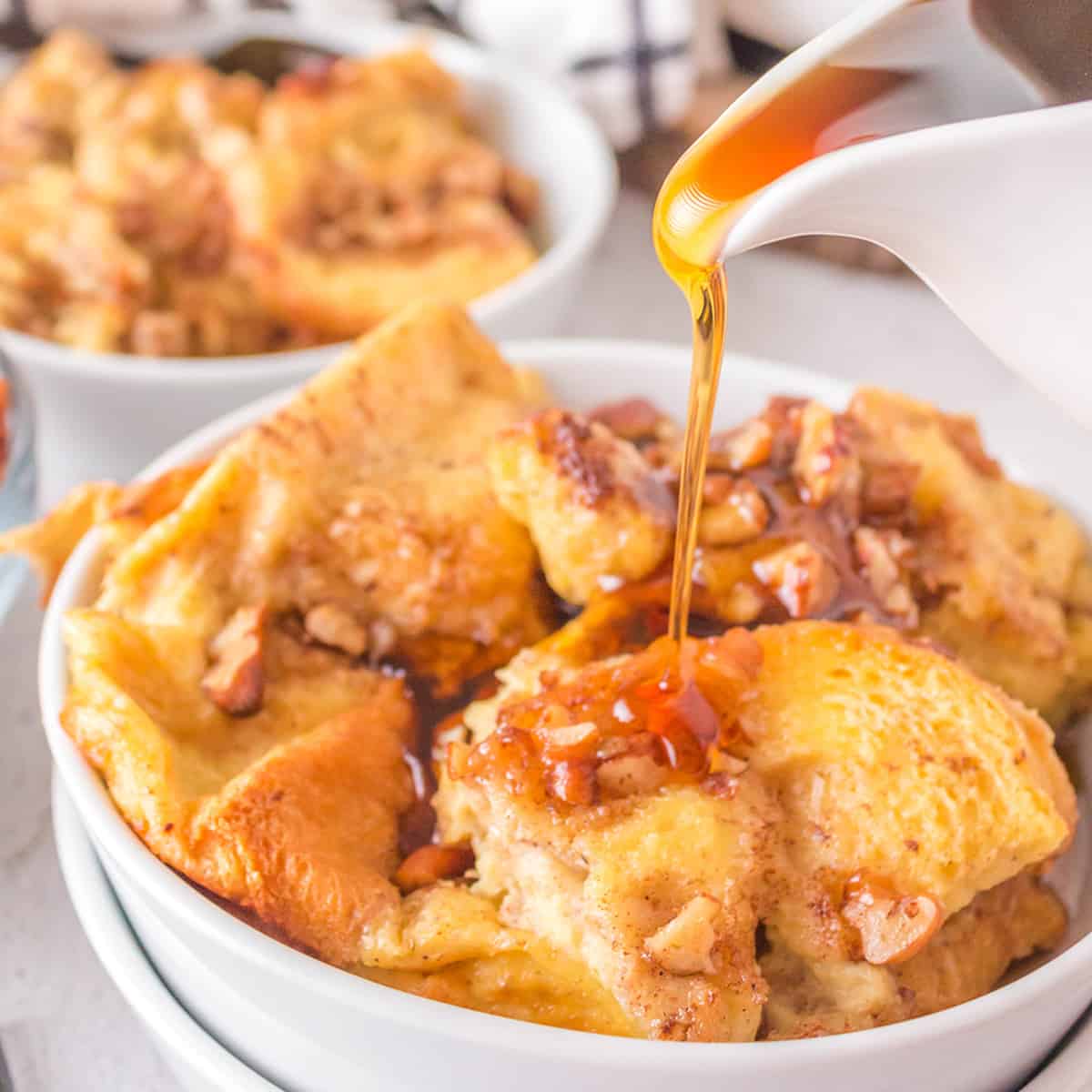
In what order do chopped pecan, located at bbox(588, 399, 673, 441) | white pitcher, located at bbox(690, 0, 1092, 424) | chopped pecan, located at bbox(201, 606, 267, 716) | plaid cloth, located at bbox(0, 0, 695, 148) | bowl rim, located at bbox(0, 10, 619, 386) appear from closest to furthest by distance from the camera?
white pitcher, located at bbox(690, 0, 1092, 424) < chopped pecan, located at bbox(201, 606, 267, 716) < chopped pecan, located at bbox(588, 399, 673, 441) < bowl rim, located at bbox(0, 10, 619, 386) < plaid cloth, located at bbox(0, 0, 695, 148)

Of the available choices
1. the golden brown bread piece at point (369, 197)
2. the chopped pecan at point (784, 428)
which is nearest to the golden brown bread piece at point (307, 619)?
the chopped pecan at point (784, 428)

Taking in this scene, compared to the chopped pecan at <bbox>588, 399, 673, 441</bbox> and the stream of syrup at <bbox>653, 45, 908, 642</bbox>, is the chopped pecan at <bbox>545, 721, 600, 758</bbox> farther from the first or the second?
the chopped pecan at <bbox>588, 399, 673, 441</bbox>

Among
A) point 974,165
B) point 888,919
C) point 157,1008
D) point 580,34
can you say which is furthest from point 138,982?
point 580,34

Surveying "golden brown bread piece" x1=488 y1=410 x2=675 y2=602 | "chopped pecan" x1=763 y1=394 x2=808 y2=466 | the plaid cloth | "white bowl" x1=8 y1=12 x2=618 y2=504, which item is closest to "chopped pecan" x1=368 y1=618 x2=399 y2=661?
"golden brown bread piece" x1=488 y1=410 x2=675 y2=602

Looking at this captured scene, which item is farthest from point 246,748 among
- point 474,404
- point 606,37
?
point 606,37

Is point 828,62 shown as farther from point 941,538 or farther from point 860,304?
point 860,304

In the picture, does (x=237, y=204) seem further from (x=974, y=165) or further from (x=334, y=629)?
(x=974, y=165)
